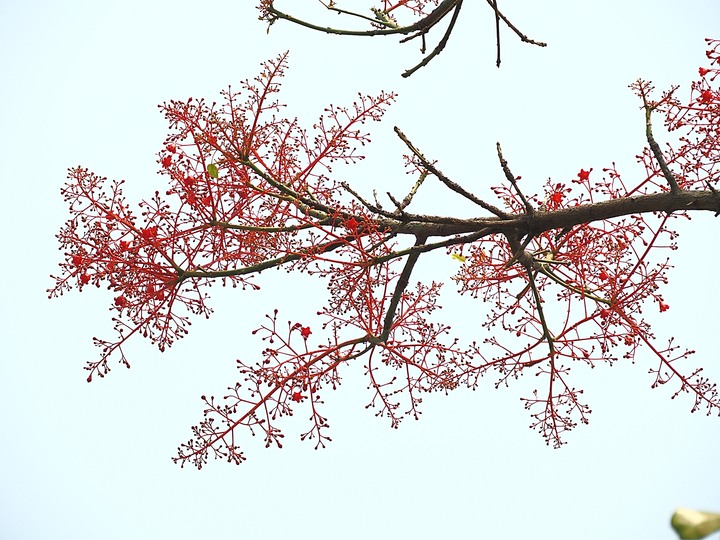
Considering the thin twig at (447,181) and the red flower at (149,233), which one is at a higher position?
the red flower at (149,233)

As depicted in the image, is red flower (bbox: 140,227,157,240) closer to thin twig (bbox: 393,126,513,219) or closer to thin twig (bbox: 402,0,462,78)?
thin twig (bbox: 393,126,513,219)

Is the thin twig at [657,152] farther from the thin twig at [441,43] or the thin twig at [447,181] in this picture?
the thin twig at [441,43]

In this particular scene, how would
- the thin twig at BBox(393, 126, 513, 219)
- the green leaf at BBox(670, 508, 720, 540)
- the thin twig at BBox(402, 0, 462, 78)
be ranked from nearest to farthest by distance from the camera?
the green leaf at BBox(670, 508, 720, 540)
the thin twig at BBox(393, 126, 513, 219)
the thin twig at BBox(402, 0, 462, 78)

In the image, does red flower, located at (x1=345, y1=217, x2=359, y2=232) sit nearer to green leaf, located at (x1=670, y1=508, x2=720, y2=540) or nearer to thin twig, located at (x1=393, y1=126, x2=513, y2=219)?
thin twig, located at (x1=393, y1=126, x2=513, y2=219)

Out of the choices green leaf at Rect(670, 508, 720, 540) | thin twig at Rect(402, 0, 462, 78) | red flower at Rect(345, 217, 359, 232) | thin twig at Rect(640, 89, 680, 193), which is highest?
thin twig at Rect(402, 0, 462, 78)

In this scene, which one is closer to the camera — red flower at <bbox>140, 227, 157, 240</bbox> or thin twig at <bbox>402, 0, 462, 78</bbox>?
red flower at <bbox>140, 227, 157, 240</bbox>

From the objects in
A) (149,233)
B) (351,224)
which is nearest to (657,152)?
(351,224)

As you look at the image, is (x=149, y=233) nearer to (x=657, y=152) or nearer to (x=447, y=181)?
(x=447, y=181)

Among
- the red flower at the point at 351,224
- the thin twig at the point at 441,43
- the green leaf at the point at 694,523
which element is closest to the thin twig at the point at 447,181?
the red flower at the point at 351,224

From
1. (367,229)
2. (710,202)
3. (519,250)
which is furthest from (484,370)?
(710,202)

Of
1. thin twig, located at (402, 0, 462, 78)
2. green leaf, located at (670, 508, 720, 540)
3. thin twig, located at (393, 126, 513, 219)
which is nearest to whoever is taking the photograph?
green leaf, located at (670, 508, 720, 540)

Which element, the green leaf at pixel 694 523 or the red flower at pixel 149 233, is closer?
the green leaf at pixel 694 523

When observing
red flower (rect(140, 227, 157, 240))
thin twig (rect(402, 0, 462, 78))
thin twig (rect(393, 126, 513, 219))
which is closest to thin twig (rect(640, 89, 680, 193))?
thin twig (rect(393, 126, 513, 219))

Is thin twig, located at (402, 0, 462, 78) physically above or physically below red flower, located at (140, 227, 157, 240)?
above
